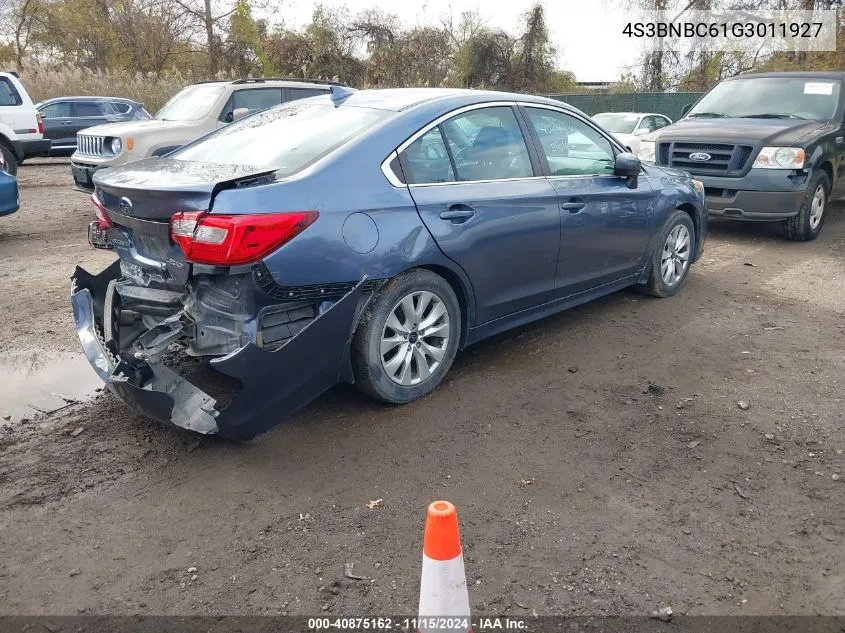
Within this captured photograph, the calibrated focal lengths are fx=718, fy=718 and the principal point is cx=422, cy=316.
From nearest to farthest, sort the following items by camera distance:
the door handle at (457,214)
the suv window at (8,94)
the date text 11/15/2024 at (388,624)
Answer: the date text 11/15/2024 at (388,624), the door handle at (457,214), the suv window at (8,94)

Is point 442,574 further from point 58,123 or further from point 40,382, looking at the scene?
point 58,123

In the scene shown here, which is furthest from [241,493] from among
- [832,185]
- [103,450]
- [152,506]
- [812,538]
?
[832,185]

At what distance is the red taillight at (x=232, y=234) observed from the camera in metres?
3.25

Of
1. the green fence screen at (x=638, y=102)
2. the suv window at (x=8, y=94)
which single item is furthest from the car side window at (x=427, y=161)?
the green fence screen at (x=638, y=102)

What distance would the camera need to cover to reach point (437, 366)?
4.18 m

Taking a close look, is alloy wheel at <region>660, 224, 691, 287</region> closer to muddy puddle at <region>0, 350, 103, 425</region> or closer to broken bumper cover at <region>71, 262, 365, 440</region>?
broken bumper cover at <region>71, 262, 365, 440</region>

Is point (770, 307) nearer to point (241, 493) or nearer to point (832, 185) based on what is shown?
point (832, 185)

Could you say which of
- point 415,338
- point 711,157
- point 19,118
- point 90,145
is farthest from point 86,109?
point 415,338

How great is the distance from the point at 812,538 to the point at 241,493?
7.96 feet

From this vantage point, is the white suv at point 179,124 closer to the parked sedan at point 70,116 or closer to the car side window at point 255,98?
the car side window at point 255,98

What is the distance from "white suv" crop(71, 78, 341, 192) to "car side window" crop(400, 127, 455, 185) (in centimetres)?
583

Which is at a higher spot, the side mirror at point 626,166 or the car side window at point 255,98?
the car side window at point 255,98

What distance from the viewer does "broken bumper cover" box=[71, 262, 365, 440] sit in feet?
10.8

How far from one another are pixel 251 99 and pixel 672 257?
22.4 ft
